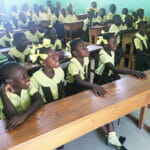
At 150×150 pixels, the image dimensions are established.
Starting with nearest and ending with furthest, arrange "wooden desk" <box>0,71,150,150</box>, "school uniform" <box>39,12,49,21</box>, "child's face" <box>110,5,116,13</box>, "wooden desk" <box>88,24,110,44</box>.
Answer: "wooden desk" <box>0,71,150,150</box> → "wooden desk" <box>88,24,110,44</box> → "child's face" <box>110,5,116,13</box> → "school uniform" <box>39,12,49,21</box>

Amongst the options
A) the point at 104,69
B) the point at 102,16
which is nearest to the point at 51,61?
the point at 104,69

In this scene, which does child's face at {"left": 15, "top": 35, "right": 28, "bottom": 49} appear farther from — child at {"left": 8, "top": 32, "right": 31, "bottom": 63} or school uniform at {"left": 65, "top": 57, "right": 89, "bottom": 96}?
school uniform at {"left": 65, "top": 57, "right": 89, "bottom": 96}

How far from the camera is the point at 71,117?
3.40ft

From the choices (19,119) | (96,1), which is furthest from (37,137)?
(96,1)

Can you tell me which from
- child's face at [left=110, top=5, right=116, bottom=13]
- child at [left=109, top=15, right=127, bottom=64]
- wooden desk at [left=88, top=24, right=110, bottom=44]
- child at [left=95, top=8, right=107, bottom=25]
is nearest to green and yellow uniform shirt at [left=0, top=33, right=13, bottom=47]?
wooden desk at [left=88, top=24, right=110, bottom=44]

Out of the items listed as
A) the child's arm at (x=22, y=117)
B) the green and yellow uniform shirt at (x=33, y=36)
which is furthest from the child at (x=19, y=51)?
the green and yellow uniform shirt at (x=33, y=36)

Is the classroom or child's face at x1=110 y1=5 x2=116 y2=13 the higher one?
child's face at x1=110 y1=5 x2=116 y2=13

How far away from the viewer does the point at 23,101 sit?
1.24 m

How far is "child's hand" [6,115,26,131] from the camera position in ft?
3.14

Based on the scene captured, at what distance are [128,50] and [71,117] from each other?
9.15 feet

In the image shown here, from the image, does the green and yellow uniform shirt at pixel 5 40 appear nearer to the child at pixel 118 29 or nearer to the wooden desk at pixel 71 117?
the child at pixel 118 29

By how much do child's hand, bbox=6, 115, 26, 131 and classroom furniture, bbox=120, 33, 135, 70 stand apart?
2.81 m

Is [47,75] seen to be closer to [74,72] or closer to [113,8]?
Answer: [74,72]

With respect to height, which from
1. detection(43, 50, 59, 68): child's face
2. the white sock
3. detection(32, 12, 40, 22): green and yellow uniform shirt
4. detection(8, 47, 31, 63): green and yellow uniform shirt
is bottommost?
the white sock
